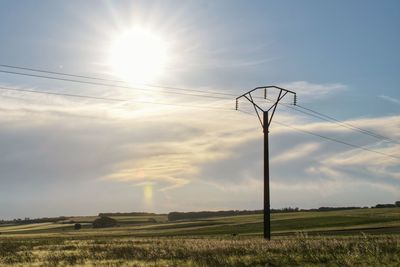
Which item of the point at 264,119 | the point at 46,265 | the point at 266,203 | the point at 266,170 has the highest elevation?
the point at 264,119

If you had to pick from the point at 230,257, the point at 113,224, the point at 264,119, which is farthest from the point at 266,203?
the point at 113,224

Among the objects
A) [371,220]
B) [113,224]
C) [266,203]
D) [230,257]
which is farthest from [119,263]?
[113,224]

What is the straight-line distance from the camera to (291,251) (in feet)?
83.2

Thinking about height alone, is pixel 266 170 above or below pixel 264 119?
below

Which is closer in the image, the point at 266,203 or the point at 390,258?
the point at 390,258

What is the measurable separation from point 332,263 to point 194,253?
849cm

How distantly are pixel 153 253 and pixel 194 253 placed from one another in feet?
9.54

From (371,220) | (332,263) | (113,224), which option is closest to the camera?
(332,263)

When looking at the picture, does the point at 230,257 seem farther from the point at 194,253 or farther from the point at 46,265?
the point at 46,265

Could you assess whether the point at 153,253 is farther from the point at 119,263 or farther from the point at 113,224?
the point at 113,224

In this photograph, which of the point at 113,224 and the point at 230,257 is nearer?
the point at 230,257

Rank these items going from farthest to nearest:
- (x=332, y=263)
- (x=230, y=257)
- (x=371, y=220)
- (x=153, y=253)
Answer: (x=371, y=220), (x=153, y=253), (x=230, y=257), (x=332, y=263)

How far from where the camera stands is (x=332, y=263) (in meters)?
20.0

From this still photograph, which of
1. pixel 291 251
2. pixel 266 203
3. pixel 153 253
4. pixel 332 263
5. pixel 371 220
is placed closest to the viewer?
pixel 332 263
